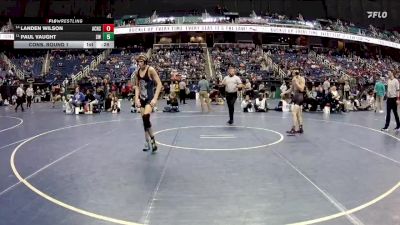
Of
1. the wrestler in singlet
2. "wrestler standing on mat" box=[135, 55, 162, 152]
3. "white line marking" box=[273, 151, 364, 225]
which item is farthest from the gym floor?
the wrestler in singlet

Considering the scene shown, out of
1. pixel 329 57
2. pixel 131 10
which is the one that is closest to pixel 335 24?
pixel 329 57

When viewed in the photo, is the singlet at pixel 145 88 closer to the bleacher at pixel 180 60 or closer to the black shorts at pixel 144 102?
the black shorts at pixel 144 102

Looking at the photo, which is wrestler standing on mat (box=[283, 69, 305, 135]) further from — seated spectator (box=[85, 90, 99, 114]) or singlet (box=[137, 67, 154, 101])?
seated spectator (box=[85, 90, 99, 114])

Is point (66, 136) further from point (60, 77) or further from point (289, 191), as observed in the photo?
point (60, 77)

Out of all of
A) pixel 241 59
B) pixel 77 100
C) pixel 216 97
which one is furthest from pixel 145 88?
A: pixel 241 59

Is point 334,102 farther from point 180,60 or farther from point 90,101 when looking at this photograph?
point 180,60

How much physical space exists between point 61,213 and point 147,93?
158 inches

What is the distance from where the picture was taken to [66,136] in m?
10.7
